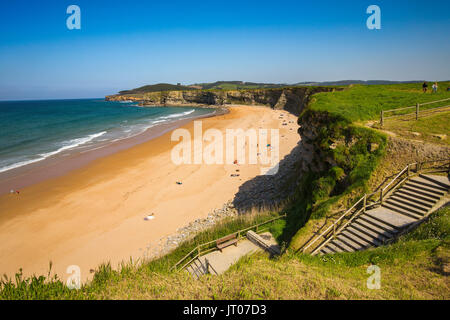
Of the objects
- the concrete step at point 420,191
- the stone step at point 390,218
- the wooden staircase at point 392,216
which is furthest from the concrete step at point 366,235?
the concrete step at point 420,191

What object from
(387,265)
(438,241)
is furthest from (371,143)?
(387,265)

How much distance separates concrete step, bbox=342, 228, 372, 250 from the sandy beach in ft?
33.5

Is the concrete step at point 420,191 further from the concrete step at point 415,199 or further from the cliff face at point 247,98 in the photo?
the cliff face at point 247,98

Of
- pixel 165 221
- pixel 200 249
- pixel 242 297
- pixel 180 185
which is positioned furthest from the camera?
pixel 180 185

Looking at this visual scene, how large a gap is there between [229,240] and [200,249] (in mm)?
1535

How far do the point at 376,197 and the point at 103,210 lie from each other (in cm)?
1859

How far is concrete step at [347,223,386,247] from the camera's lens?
9305mm

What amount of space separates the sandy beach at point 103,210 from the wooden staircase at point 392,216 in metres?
10.3

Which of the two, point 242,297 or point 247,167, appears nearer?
point 242,297

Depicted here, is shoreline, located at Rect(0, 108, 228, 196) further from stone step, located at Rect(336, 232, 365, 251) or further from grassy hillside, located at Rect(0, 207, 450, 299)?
stone step, located at Rect(336, 232, 365, 251)

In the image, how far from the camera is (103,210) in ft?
61.2

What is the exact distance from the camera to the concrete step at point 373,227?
30.6 ft
